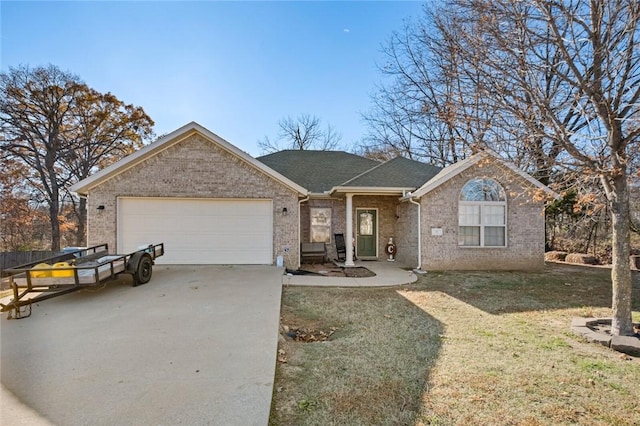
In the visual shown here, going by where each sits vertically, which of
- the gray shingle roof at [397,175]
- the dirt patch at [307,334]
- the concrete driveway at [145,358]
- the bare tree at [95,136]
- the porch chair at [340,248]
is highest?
the bare tree at [95,136]

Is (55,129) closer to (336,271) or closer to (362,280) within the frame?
(336,271)

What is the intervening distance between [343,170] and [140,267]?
9.71 metres

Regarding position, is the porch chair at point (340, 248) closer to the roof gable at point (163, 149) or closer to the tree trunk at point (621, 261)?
the roof gable at point (163, 149)

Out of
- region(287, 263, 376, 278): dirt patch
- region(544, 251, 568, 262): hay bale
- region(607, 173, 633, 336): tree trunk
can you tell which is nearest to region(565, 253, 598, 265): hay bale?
region(544, 251, 568, 262): hay bale

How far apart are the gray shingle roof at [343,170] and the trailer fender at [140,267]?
667cm

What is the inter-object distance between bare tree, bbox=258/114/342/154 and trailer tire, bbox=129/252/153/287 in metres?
23.3

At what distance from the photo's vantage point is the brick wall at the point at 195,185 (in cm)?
984

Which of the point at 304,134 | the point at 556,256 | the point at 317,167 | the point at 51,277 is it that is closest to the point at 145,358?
the point at 51,277

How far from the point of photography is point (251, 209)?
10.4 meters

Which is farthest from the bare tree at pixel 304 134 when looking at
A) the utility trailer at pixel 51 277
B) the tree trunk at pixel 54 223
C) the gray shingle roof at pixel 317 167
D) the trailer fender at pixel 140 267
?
the utility trailer at pixel 51 277

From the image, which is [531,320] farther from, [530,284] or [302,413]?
[302,413]

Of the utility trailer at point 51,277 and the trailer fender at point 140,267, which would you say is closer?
the utility trailer at point 51,277

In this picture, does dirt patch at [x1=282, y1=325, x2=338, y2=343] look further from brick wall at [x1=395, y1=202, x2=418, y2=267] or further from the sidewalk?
brick wall at [x1=395, y1=202, x2=418, y2=267]

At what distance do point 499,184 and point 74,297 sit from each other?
41.3 ft
